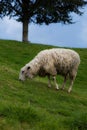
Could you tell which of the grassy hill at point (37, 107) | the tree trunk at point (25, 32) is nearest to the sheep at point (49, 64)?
the grassy hill at point (37, 107)

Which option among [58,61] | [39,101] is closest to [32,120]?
[39,101]

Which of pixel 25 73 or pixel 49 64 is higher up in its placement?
pixel 49 64

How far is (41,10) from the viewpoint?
54.0 metres

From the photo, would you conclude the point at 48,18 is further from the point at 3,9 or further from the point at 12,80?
the point at 12,80

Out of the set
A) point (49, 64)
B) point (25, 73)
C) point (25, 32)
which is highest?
point (49, 64)

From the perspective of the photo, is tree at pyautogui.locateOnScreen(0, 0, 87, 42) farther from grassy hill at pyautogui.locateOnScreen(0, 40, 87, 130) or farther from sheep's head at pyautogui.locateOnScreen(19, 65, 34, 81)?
sheep's head at pyautogui.locateOnScreen(19, 65, 34, 81)

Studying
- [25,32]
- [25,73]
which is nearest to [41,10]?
[25,32]

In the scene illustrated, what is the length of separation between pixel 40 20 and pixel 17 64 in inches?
812

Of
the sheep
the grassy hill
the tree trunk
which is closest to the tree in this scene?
the tree trunk

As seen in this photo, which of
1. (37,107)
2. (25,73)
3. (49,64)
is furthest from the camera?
(25,73)

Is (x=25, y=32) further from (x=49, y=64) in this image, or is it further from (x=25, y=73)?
(x=49, y=64)

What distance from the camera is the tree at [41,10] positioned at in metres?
53.3

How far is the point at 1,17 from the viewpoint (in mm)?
56406

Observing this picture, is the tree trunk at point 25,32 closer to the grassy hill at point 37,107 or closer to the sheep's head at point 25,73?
the grassy hill at point 37,107
